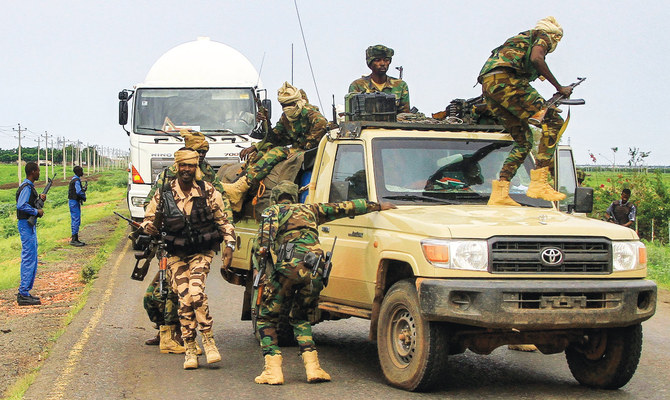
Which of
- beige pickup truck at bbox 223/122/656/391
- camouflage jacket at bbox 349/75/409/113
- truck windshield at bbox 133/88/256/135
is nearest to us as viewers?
beige pickup truck at bbox 223/122/656/391

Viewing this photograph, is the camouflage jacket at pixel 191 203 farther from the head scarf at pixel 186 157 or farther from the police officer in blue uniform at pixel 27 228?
the police officer in blue uniform at pixel 27 228

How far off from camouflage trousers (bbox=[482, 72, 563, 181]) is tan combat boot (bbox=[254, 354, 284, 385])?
288cm

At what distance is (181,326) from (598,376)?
3.69 metres

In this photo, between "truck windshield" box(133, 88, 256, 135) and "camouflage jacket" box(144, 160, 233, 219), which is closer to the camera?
"camouflage jacket" box(144, 160, 233, 219)

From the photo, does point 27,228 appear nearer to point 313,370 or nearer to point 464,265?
point 313,370

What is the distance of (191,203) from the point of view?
28.2 feet

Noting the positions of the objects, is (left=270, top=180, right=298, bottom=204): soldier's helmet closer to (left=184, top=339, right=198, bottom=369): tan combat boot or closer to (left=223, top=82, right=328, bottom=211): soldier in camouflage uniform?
(left=184, top=339, right=198, bottom=369): tan combat boot

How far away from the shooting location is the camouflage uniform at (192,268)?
8398 mm

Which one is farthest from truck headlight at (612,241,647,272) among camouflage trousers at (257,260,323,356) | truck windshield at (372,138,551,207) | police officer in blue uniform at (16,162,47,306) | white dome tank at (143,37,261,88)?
white dome tank at (143,37,261,88)

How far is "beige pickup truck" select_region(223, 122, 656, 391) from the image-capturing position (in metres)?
6.62

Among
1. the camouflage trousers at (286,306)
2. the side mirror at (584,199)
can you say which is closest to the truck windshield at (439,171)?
the side mirror at (584,199)

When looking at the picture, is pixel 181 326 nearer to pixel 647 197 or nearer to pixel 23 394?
pixel 23 394

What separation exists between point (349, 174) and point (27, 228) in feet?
21.3

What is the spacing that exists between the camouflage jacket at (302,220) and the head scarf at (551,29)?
2423 millimetres
